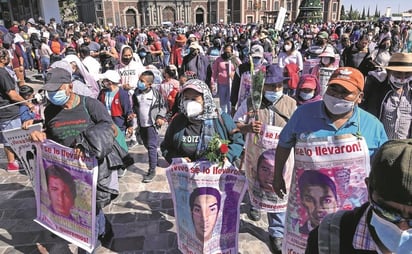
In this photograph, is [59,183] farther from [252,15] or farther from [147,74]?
[252,15]

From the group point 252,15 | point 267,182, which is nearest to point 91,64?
point 267,182

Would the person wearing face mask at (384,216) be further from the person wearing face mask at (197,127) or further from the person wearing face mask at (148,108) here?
the person wearing face mask at (148,108)

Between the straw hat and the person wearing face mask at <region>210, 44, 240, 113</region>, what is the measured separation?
419 centimetres

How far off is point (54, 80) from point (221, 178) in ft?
5.91

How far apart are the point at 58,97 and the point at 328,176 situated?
2463 mm

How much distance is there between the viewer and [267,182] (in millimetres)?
3635

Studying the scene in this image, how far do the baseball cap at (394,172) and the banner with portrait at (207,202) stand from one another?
1.82 metres

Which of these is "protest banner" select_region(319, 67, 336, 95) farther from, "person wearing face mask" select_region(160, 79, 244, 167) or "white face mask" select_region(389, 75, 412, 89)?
"person wearing face mask" select_region(160, 79, 244, 167)

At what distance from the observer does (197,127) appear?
132 inches

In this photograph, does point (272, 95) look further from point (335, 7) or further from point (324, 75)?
point (335, 7)

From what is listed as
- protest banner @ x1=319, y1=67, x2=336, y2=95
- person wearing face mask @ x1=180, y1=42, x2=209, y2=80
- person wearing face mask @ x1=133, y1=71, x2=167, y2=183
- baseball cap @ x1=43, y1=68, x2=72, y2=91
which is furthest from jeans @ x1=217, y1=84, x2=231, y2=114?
baseball cap @ x1=43, y1=68, x2=72, y2=91

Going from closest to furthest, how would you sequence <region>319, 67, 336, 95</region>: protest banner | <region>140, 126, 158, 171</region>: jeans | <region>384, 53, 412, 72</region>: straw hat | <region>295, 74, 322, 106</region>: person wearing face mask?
<region>384, 53, 412, 72</region>: straw hat, <region>295, 74, 322, 106</region>: person wearing face mask, <region>140, 126, 158, 171</region>: jeans, <region>319, 67, 336, 95</region>: protest banner

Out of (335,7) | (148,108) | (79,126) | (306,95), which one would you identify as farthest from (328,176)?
(335,7)

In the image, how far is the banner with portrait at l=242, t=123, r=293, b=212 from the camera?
3.50 m
